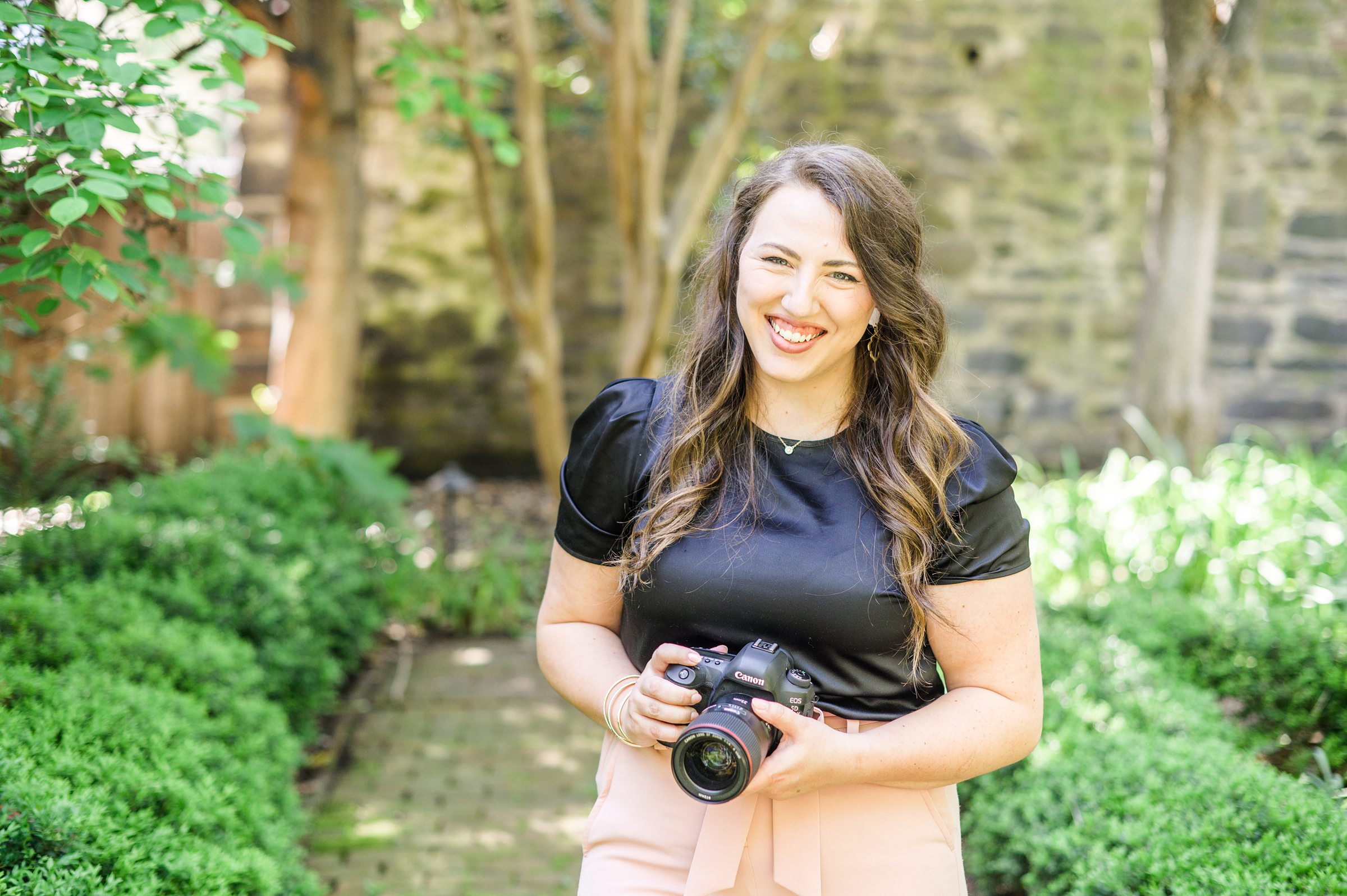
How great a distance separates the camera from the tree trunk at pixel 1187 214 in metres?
4.37

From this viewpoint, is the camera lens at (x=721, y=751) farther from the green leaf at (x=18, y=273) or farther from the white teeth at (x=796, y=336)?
Result: the green leaf at (x=18, y=273)

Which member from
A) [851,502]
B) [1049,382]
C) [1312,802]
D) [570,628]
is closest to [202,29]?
[570,628]

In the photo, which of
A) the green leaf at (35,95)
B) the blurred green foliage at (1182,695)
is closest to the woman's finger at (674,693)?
the blurred green foliage at (1182,695)

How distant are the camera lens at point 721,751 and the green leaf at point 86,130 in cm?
138

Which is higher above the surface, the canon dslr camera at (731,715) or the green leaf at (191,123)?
the green leaf at (191,123)

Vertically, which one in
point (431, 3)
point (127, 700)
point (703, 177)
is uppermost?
point (431, 3)

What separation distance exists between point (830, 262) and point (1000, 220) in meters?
5.40

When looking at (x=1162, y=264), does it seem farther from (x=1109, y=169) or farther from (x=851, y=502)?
(x=851, y=502)

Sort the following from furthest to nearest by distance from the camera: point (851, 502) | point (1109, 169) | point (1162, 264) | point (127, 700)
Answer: point (1109, 169)
point (1162, 264)
point (127, 700)
point (851, 502)

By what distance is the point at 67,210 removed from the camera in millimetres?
1616

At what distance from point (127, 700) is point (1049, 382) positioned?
6.02m

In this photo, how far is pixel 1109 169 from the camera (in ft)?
21.5

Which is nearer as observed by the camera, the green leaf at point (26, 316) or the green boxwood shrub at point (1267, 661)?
the green leaf at point (26, 316)

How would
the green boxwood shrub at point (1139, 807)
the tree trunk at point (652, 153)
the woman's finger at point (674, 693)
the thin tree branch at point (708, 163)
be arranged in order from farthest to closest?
the thin tree branch at point (708, 163)
the tree trunk at point (652, 153)
the green boxwood shrub at point (1139, 807)
the woman's finger at point (674, 693)
